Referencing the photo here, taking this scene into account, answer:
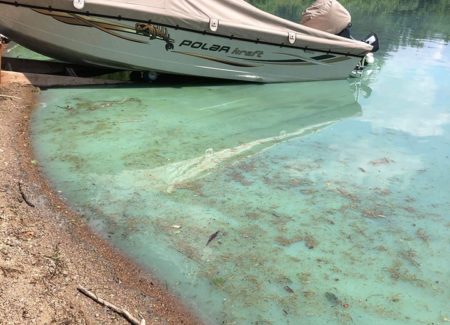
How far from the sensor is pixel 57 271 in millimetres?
3156

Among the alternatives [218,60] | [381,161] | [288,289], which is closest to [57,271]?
[288,289]

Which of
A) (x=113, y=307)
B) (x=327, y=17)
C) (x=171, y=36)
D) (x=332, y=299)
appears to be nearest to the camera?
(x=113, y=307)

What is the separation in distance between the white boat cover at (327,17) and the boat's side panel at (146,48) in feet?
1.89

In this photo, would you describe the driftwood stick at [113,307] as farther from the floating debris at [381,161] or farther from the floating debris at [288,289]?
the floating debris at [381,161]

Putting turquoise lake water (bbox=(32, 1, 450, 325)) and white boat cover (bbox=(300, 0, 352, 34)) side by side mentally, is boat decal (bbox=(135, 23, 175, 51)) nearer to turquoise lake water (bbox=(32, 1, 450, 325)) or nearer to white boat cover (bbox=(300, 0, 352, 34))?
turquoise lake water (bbox=(32, 1, 450, 325))

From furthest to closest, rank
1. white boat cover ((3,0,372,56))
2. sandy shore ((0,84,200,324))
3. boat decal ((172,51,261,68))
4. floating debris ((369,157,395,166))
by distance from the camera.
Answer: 1. boat decal ((172,51,261,68))
2. white boat cover ((3,0,372,56))
3. floating debris ((369,157,395,166))
4. sandy shore ((0,84,200,324))

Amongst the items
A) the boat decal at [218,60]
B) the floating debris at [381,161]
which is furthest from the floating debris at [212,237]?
the boat decal at [218,60]

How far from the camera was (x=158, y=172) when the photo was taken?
505cm

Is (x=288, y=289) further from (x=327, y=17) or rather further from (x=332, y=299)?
(x=327, y=17)

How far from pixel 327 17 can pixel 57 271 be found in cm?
738

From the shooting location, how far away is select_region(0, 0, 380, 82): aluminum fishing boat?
6.77m

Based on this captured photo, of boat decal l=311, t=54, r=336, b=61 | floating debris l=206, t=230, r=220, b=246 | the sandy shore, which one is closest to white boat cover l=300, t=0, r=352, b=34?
boat decal l=311, t=54, r=336, b=61

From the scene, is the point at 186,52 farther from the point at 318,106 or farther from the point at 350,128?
the point at 350,128

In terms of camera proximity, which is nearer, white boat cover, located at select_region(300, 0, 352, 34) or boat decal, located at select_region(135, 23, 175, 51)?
boat decal, located at select_region(135, 23, 175, 51)
